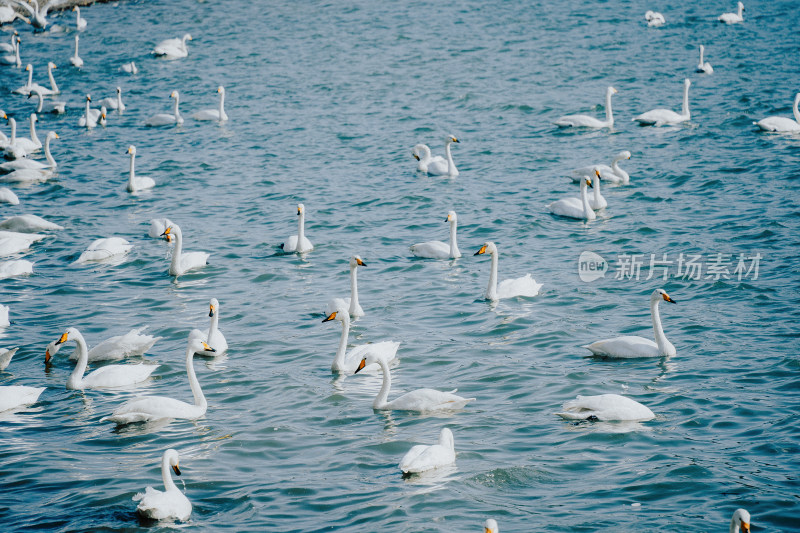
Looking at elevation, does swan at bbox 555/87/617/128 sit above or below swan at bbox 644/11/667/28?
below

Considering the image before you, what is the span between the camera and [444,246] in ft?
57.6

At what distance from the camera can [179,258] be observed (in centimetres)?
1698

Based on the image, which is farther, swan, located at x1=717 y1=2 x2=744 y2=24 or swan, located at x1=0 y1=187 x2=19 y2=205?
swan, located at x1=717 y1=2 x2=744 y2=24

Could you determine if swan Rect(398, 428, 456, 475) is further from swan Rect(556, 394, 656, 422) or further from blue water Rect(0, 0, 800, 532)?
swan Rect(556, 394, 656, 422)

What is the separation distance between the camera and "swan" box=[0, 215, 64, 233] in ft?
63.3

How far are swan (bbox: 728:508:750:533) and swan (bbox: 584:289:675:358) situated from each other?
5.17 m

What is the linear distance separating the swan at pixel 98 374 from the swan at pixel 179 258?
432 centimetres

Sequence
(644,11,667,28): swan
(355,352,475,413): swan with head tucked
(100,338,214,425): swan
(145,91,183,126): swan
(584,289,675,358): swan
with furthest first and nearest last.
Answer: (644,11,667,28): swan, (145,91,183,126): swan, (584,289,675,358): swan, (355,352,475,413): swan with head tucked, (100,338,214,425): swan

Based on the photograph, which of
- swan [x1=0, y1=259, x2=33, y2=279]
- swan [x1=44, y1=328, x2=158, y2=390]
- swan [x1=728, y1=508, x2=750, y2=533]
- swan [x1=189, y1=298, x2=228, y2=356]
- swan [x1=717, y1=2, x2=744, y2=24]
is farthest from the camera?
swan [x1=717, y1=2, x2=744, y2=24]

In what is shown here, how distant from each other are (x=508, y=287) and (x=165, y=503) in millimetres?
7919

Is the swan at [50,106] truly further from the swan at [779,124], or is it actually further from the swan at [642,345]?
the swan at [642,345]

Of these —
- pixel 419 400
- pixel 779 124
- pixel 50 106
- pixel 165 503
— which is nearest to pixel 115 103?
pixel 50 106

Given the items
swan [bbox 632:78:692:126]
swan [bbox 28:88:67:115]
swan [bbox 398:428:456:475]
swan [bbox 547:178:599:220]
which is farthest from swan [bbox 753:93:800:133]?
swan [bbox 28:88:67:115]

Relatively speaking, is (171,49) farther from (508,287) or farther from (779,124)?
(508,287)
